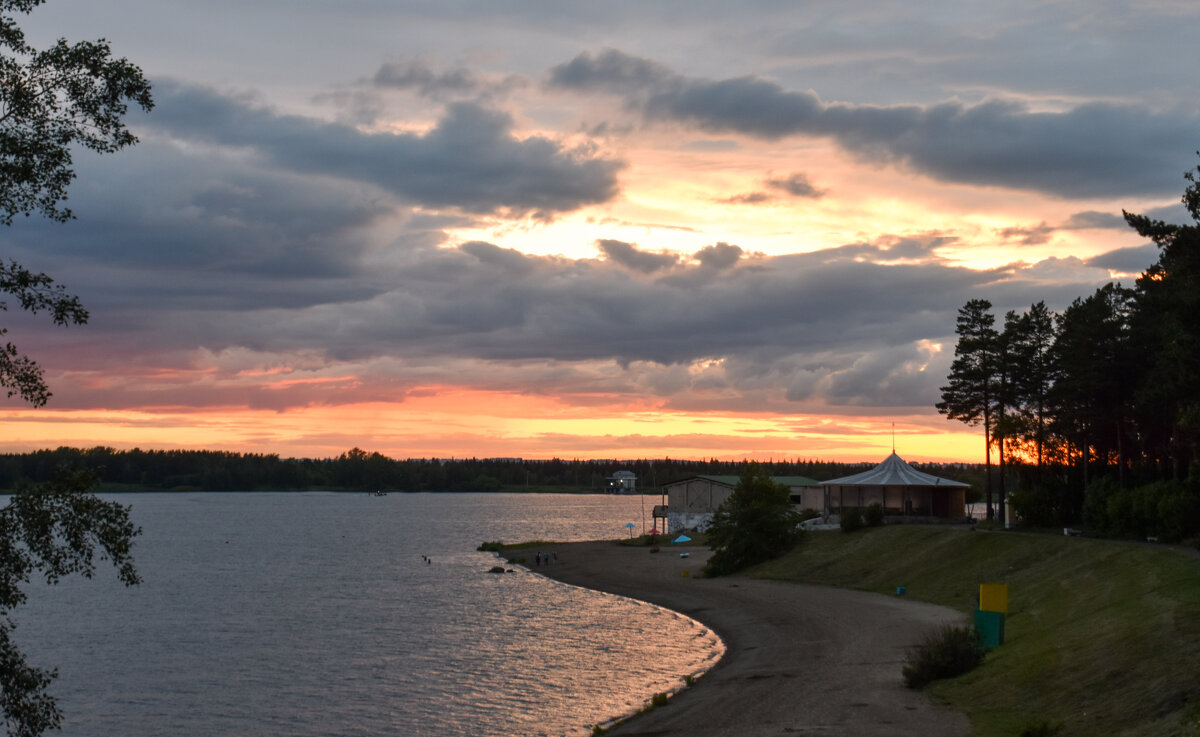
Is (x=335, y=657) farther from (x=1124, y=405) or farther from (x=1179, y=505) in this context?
(x=1124, y=405)

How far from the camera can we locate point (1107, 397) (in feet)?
218

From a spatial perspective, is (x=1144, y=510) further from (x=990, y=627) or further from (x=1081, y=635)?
(x=1081, y=635)

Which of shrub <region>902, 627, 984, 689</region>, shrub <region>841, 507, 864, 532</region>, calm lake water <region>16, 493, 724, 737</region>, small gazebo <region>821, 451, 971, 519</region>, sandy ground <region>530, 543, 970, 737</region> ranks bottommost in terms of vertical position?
calm lake water <region>16, 493, 724, 737</region>

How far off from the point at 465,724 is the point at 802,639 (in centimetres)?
1795

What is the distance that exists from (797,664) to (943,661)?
8.69 meters

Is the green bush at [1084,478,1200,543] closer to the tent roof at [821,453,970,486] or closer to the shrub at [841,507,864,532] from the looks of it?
the shrub at [841,507,864,532]

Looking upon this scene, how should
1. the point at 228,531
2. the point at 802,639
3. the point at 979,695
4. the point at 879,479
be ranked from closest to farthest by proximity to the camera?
the point at 979,695 < the point at 802,639 < the point at 879,479 < the point at 228,531

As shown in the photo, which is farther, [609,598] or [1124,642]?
[609,598]

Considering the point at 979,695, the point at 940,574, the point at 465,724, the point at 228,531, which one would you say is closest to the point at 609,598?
the point at 940,574

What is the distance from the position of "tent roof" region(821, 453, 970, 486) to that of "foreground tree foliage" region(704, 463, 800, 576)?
10.8 meters

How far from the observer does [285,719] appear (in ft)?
132

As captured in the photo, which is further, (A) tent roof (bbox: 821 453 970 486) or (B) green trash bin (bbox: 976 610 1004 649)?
(A) tent roof (bbox: 821 453 970 486)

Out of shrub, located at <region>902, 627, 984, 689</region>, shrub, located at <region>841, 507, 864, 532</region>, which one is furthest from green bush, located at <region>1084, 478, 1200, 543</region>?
shrub, located at <region>902, 627, 984, 689</region>

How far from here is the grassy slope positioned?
23.5 meters
